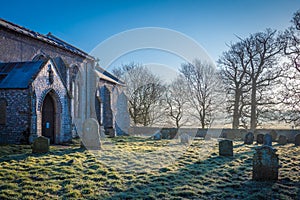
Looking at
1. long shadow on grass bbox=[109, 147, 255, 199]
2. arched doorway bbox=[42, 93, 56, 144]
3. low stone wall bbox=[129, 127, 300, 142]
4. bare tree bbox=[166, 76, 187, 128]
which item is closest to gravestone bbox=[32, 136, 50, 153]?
arched doorway bbox=[42, 93, 56, 144]

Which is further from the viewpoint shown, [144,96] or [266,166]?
[144,96]

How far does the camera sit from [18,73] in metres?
11.7

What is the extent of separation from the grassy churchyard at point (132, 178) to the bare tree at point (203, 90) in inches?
669

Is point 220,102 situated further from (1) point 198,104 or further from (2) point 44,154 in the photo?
(2) point 44,154

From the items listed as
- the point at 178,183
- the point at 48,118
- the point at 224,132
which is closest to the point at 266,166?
the point at 178,183

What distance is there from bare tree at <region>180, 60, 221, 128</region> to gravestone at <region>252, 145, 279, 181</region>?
19.3 m

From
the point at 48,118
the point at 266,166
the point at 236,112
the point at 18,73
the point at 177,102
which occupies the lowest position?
the point at 266,166

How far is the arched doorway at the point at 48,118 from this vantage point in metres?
13.2

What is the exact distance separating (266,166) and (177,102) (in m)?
24.4

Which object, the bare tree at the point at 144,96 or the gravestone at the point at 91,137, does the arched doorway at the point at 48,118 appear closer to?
the gravestone at the point at 91,137

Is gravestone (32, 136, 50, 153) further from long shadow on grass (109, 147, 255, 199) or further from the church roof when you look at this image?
long shadow on grass (109, 147, 255, 199)

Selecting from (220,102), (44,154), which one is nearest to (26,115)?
(44,154)

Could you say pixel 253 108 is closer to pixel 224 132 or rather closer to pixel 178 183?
pixel 224 132

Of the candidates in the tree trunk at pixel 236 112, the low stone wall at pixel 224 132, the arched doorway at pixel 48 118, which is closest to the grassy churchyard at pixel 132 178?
the arched doorway at pixel 48 118
